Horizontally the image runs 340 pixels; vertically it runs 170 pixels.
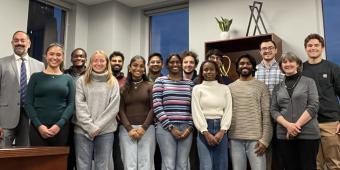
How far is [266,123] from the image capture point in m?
2.69

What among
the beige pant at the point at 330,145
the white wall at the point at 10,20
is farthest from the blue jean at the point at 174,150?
the white wall at the point at 10,20

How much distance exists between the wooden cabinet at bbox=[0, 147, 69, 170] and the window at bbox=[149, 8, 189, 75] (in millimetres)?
3103

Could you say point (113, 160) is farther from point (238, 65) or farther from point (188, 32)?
point (188, 32)

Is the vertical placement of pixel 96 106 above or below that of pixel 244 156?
above

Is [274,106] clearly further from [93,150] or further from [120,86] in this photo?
[93,150]

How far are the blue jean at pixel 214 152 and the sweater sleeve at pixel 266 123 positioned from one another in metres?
0.30

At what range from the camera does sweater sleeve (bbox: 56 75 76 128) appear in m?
2.55

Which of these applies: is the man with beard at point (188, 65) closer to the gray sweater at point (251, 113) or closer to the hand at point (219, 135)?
the gray sweater at point (251, 113)

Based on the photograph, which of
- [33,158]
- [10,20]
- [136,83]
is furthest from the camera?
[10,20]

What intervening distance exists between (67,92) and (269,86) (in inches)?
66.4

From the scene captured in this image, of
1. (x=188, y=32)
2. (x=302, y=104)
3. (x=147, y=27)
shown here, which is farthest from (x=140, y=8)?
(x=302, y=104)

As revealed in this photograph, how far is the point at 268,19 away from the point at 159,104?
205 centimetres

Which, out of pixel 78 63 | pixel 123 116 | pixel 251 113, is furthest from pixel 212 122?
pixel 78 63

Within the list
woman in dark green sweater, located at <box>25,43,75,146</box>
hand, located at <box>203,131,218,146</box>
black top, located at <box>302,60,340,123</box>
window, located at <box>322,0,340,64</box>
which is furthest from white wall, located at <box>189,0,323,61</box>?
woman in dark green sweater, located at <box>25,43,75,146</box>
